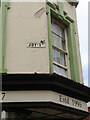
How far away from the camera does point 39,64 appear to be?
5.81 meters

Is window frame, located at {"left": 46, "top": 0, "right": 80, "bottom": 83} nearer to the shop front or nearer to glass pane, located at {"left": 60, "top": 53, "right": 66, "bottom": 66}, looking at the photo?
glass pane, located at {"left": 60, "top": 53, "right": 66, "bottom": 66}

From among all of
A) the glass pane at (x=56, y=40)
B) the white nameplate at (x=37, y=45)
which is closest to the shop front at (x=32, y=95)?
the white nameplate at (x=37, y=45)

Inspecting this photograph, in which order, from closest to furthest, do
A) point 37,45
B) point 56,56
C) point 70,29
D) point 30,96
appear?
point 30,96 < point 37,45 < point 56,56 < point 70,29

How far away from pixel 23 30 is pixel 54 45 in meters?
1.12

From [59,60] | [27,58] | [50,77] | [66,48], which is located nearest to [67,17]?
[66,48]

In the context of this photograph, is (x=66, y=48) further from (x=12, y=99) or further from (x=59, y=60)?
(x=12, y=99)

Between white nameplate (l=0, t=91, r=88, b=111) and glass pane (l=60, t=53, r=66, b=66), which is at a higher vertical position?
glass pane (l=60, t=53, r=66, b=66)

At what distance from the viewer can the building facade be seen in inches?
203

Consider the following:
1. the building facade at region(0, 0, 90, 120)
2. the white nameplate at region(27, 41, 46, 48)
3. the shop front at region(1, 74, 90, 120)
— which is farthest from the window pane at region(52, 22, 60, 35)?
the shop front at region(1, 74, 90, 120)

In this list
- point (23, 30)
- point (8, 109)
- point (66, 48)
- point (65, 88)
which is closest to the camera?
point (8, 109)

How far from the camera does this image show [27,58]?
5.82 metres

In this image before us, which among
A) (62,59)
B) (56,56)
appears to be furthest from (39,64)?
(62,59)

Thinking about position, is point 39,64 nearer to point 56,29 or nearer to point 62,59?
point 62,59

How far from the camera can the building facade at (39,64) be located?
16.9ft
